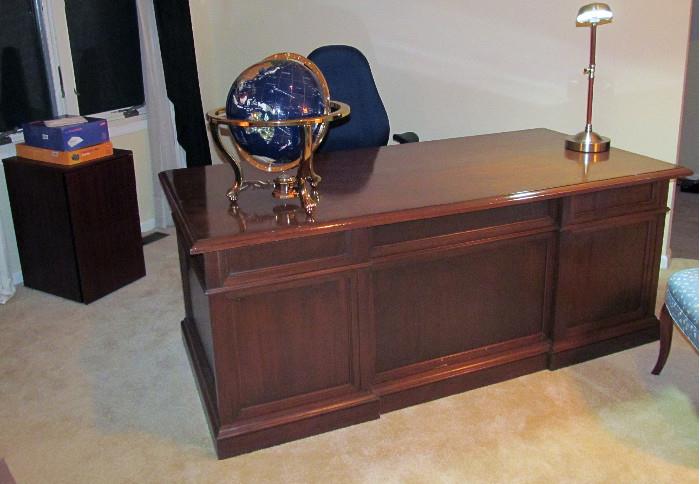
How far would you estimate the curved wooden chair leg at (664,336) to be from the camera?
2.39 m

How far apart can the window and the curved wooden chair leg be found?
3.04 metres

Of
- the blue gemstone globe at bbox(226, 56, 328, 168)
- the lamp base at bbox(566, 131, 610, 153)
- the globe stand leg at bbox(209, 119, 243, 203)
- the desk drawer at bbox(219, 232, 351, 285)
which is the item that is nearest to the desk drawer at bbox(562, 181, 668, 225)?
the lamp base at bbox(566, 131, 610, 153)

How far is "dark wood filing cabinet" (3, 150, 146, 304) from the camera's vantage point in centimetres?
313

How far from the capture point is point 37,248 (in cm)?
329

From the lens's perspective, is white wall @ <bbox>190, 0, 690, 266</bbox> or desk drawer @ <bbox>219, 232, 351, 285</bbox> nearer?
desk drawer @ <bbox>219, 232, 351, 285</bbox>

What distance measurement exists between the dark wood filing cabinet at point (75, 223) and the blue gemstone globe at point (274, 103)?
1.35 meters

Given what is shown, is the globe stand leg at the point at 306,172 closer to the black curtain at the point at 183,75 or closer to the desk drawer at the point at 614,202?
the desk drawer at the point at 614,202

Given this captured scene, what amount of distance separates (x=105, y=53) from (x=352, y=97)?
1657mm

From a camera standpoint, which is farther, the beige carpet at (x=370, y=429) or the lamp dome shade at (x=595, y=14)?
the lamp dome shade at (x=595, y=14)

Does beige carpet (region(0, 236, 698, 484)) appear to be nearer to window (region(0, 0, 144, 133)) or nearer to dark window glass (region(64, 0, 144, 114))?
window (region(0, 0, 144, 133))

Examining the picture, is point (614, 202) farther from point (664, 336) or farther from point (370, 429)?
point (370, 429)

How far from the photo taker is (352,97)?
3143 mm

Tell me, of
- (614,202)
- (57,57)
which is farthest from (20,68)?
(614,202)

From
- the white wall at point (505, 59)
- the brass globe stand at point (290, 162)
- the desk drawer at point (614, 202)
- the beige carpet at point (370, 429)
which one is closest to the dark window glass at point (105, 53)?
the white wall at point (505, 59)
